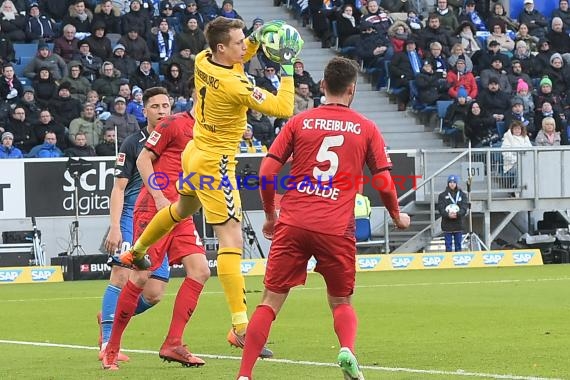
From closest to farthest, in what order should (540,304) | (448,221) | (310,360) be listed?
1. (310,360)
2. (540,304)
3. (448,221)

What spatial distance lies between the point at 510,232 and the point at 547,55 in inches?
235

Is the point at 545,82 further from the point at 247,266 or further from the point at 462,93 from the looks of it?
the point at 247,266

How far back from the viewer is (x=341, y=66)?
819cm

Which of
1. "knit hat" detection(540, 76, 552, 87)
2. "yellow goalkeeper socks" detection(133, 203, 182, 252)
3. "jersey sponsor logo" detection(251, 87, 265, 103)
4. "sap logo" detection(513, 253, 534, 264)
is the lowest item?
"sap logo" detection(513, 253, 534, 264)

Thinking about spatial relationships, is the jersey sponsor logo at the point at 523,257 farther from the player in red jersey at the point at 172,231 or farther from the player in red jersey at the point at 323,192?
the player in red jersey at the point at 323,192

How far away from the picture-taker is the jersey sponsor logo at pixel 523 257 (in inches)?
1021

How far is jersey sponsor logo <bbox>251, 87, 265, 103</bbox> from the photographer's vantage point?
31.4 feet

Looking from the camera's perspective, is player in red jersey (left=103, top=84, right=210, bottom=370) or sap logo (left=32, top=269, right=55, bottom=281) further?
sap logo (left=32, top=269, right=55, bottom=281)

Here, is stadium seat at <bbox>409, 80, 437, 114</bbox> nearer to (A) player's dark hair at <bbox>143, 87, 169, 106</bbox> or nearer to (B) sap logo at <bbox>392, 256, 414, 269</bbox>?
(B) sap logo at <bbox>392, 256, 414, 269</bbox>

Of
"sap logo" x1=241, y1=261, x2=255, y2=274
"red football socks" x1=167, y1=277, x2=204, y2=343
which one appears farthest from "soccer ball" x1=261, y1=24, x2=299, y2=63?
"sap logo" x1=241, y1=261, x2=255, y2=274

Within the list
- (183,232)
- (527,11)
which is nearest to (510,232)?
(527,11)

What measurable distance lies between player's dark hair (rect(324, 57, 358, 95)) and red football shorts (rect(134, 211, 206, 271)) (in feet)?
8.70

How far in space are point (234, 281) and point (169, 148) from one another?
125cm

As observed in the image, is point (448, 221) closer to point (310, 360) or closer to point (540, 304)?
point (540, 304)
